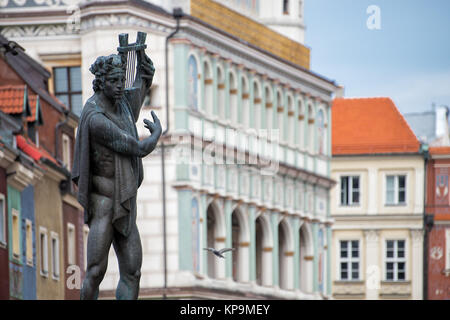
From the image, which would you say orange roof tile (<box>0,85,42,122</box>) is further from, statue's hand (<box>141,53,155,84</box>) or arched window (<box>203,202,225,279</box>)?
statue's hand (<box>141,53,155,84</box>)

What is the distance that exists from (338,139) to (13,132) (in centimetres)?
4610

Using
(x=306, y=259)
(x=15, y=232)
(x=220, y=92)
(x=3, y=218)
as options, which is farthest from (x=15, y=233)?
(x=306, y=259)

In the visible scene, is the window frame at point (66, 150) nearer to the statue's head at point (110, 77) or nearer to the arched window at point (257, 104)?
the arched window at point (257, 104)

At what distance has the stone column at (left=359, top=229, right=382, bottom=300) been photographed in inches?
3922

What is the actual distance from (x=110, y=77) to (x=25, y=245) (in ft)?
131

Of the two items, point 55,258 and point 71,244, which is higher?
point 71,244

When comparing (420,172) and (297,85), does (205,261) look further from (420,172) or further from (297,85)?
(420,172)

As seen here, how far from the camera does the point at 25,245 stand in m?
60.2

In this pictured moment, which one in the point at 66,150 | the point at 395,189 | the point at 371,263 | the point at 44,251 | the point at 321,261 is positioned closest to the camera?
the point at 44,251

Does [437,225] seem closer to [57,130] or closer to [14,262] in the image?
[57,130]

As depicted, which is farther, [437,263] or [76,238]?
[437,263]

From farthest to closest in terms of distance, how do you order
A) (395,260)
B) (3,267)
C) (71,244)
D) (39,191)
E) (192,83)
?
(395,260)
(192,83)
(71,244)
(39,191)
(3,267)

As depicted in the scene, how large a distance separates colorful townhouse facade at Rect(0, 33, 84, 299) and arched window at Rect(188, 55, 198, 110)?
5.70 m

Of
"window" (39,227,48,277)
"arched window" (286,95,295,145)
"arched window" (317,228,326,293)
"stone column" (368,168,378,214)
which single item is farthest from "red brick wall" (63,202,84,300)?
"stone column" (368,168,378,214)
